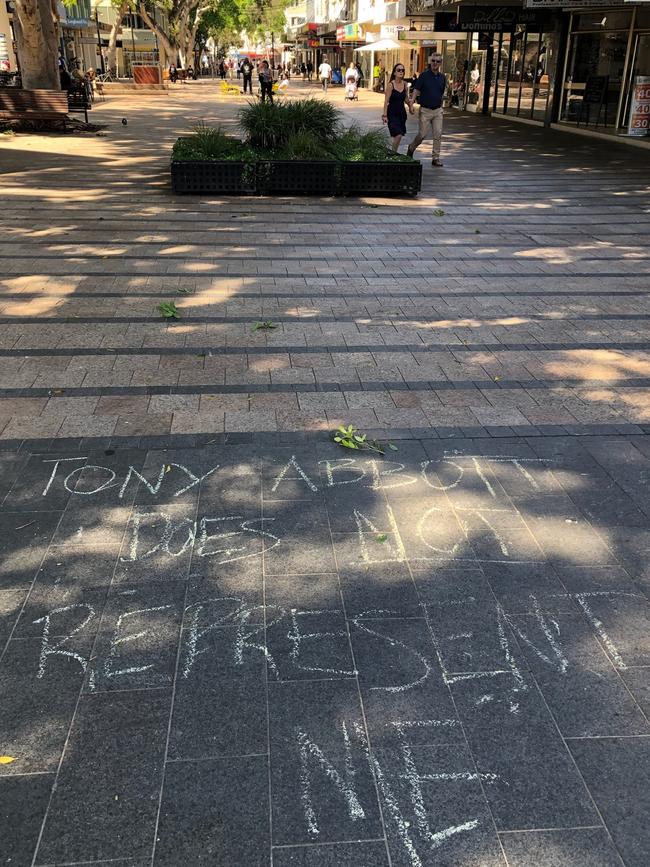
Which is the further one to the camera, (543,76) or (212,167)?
(543,76)

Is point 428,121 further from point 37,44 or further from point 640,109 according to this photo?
point 37,44

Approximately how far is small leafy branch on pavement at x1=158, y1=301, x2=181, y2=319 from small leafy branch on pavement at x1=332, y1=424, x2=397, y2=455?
117 inches

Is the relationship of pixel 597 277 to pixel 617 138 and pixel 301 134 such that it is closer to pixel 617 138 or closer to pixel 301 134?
pixel 301 134

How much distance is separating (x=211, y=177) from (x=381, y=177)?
2991 millimetres

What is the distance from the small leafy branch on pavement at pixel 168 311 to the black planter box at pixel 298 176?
6.50 m

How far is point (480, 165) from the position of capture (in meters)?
18.2

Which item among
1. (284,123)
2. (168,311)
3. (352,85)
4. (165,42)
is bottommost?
(168,311)

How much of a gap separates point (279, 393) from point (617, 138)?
19.6m

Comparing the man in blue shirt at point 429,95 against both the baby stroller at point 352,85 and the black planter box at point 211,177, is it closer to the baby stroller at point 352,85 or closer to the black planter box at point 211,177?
the black planter box at point 211,177

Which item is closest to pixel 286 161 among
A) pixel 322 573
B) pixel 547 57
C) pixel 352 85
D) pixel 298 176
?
pixel 298 176

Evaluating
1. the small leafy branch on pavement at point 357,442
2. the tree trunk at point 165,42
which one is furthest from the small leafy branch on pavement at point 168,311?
the tree trunk at point 165,42

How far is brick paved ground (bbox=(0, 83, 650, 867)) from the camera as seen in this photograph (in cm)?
283

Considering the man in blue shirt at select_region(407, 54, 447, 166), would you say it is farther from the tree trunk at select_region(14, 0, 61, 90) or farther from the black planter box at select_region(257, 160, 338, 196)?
the tree trunk at select_region(14, 0, 61, 90)

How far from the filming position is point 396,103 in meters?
16.2
